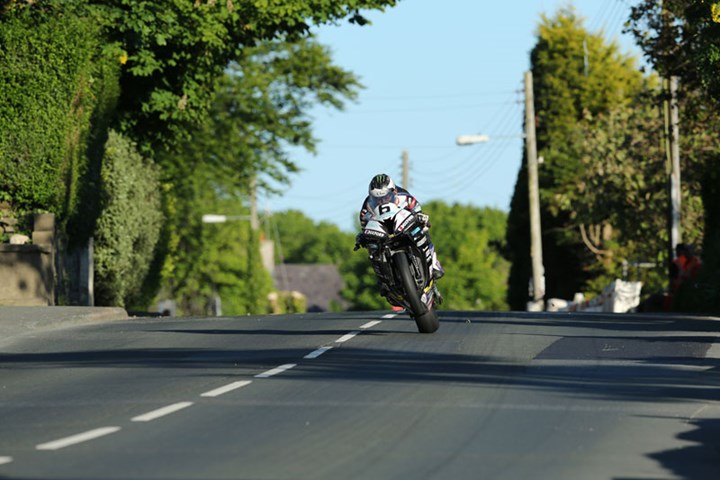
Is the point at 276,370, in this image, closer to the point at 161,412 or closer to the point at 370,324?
the point at 161,412

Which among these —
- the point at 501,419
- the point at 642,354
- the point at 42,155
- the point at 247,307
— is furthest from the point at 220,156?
the point at 247,307

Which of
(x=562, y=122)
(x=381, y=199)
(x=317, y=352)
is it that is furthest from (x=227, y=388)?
(x=562, y=122)

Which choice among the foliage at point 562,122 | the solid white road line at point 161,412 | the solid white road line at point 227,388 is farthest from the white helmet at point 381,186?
the foliage at point 562,122

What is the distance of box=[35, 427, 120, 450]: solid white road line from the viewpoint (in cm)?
961

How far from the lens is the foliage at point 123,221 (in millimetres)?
34750

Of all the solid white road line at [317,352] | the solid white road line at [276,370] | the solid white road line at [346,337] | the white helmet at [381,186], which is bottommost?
the solid white road line at [276,370]

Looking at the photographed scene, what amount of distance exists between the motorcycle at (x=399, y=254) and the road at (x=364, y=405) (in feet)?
1.68

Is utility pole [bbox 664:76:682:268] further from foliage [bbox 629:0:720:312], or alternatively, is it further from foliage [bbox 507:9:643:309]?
foliage [bbox 507:9:643:309]

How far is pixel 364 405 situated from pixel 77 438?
8.06 feet

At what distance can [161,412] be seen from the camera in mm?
11273

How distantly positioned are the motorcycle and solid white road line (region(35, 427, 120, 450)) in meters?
8.45

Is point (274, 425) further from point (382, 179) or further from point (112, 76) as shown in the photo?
point (112, 76)

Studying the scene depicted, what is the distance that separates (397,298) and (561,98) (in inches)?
1891

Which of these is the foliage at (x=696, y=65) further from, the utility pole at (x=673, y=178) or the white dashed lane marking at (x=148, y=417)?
the white dashed lane marking at (x=148, y=417)
